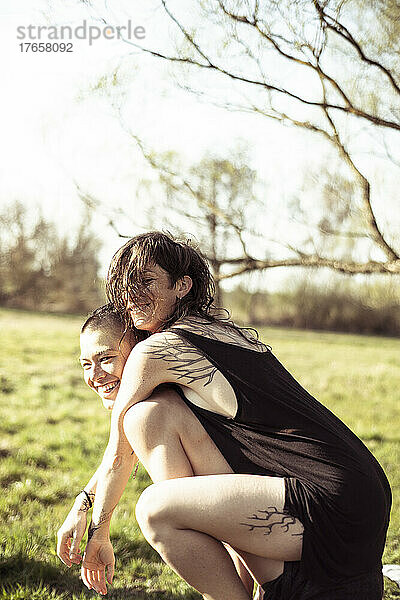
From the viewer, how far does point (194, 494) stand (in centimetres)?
152

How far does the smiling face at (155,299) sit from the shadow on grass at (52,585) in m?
0.95

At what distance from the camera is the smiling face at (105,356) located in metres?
1.97

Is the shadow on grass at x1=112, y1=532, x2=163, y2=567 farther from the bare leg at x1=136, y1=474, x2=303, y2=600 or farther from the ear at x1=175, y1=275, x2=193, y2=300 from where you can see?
the ear at x1=175, y1=275, x2=193, y2=300

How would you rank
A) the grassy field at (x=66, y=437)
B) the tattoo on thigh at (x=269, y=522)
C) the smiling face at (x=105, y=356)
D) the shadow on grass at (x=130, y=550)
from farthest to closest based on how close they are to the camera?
the shadow on grass at (x=130, y=550), the grassy field at (x=66, y=437), the smiling face at (x=105, y=356), the tattoo on thigh at (x=269, y=522)

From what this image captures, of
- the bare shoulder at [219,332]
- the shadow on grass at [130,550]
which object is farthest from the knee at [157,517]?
the shadow on grass at [130,550]

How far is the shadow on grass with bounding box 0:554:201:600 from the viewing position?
2.12m

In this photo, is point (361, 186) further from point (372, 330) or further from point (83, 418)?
point (372, 330)

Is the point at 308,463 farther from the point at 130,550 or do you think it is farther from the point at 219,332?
the point at 130,550

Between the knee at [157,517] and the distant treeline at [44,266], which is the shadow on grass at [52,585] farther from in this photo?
the distant treeline at [44,266]

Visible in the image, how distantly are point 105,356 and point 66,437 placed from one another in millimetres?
2910

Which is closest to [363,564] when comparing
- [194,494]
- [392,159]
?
[194,494]

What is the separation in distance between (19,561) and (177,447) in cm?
106

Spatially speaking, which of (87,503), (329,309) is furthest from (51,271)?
(87,503)

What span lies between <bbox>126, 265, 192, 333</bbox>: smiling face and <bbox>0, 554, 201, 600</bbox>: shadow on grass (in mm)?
952
